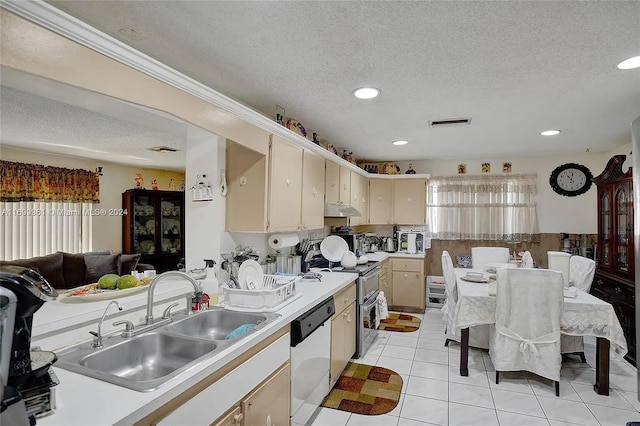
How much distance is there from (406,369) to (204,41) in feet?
10.1

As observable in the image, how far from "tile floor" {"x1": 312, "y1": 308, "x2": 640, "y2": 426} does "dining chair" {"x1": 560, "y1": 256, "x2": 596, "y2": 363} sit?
14 centimetres

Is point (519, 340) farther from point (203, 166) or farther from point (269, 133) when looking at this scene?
point (203, 166)

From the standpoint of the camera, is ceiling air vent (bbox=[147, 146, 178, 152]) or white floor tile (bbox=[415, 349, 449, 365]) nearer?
ceiling air vent (bbox=[147, 146, 178, 152])

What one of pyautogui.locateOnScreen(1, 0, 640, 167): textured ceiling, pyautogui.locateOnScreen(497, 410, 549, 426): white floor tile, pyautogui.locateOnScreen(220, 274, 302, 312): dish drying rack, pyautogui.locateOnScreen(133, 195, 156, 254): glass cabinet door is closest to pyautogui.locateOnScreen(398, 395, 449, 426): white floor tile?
pyautogui.locateOnScreen(497, 410, 549, 426): white floor tile

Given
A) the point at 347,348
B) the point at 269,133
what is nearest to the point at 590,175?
the point at 347,348

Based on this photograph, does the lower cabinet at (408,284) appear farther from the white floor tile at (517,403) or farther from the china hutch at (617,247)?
the white floor tile at (517,403)

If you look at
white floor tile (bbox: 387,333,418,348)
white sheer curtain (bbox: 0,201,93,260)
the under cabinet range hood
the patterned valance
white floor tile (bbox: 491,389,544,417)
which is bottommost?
white floor tile (bbox: 491,389,544,417)

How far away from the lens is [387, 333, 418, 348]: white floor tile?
384cm

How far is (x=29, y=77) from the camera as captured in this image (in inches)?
46.9

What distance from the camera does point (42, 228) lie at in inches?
66.9

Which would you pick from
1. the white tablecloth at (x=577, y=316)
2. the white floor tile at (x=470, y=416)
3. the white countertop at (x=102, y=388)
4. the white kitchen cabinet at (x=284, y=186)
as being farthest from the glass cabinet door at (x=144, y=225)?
the white tablecloth at (x=577, y=316)

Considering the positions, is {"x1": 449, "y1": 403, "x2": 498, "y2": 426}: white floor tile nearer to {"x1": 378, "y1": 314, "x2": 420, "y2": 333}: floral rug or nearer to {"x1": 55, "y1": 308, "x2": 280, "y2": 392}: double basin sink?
{"x1": 55, "y1": 308, "x2": 280, "y2": 392}: double basin sink

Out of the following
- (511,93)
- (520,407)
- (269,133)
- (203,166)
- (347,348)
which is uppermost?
(511,93)

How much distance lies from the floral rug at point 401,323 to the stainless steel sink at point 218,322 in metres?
2.84
